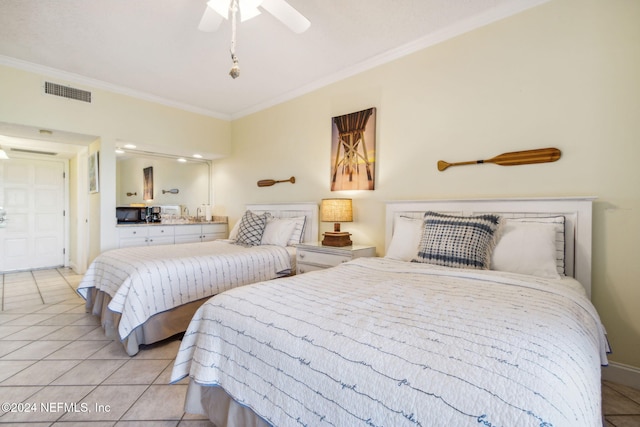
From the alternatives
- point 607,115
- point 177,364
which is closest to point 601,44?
point 607,115

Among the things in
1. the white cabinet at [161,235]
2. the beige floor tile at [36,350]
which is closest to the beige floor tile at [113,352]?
the beige floor tile at [36,350]

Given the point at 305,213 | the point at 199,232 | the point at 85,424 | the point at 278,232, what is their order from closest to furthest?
1. the point at 85,424
2. the point at 278,232
3. the point at 305,213
4. the point at 199,232

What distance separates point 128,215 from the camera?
4.18 m

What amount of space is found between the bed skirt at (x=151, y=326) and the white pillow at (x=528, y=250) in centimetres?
235


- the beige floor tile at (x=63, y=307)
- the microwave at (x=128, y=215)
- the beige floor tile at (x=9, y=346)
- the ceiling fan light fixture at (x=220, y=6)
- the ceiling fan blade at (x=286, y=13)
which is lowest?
the beige floor tile at (x=9, y=346)

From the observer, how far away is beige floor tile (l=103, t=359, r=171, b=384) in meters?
1.86

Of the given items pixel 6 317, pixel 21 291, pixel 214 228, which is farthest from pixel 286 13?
pixel 21 291

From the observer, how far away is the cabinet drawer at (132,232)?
12.4 ft

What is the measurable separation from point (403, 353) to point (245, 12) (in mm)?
2143

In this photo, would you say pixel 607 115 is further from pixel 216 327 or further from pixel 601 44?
pixel 216 327

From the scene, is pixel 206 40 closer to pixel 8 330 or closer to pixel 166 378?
pixel 166 378

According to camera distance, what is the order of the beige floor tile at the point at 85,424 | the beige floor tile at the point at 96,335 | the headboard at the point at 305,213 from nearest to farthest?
1. the beige floor tile at the point at 85,424
2. the beige floor tile at the point at 96,335
3. the headboard at the point at 305,213

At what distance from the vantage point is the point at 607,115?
73.7 inches

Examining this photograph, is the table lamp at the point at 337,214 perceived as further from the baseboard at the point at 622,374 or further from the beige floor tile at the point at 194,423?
the baseboard at the point at 622,374
